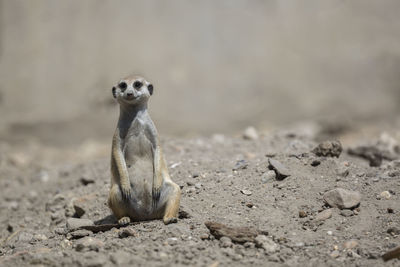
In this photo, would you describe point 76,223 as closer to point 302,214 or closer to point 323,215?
point 302,214

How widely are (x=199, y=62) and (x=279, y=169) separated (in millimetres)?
7649

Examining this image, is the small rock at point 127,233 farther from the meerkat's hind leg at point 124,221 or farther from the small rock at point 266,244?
the small rock at point 266,244

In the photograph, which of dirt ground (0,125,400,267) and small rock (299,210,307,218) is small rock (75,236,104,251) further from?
small rock (299,210,307,218)

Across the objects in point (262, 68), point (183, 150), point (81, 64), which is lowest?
point (183, 150)

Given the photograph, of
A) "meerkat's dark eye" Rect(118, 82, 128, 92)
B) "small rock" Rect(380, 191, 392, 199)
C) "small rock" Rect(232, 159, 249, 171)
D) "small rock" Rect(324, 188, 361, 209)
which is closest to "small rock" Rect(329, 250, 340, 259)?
"small rock" Rect(324, 188, 361, 209)

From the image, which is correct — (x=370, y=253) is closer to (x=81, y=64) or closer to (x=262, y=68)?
(x=262, y=68)

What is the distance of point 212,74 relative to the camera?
12.1 m

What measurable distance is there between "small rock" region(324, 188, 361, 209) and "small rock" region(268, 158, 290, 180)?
0.51 m

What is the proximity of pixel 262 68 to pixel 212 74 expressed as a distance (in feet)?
3.78

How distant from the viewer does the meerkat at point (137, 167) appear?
4.25 metres

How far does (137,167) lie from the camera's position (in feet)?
14.5

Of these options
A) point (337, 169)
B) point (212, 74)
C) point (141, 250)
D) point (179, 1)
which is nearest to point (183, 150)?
point (337, 169)

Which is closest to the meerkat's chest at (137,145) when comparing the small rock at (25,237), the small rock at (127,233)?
the small rock at (127,233)

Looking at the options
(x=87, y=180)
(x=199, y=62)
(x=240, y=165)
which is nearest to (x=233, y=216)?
(x=240, y=165)
